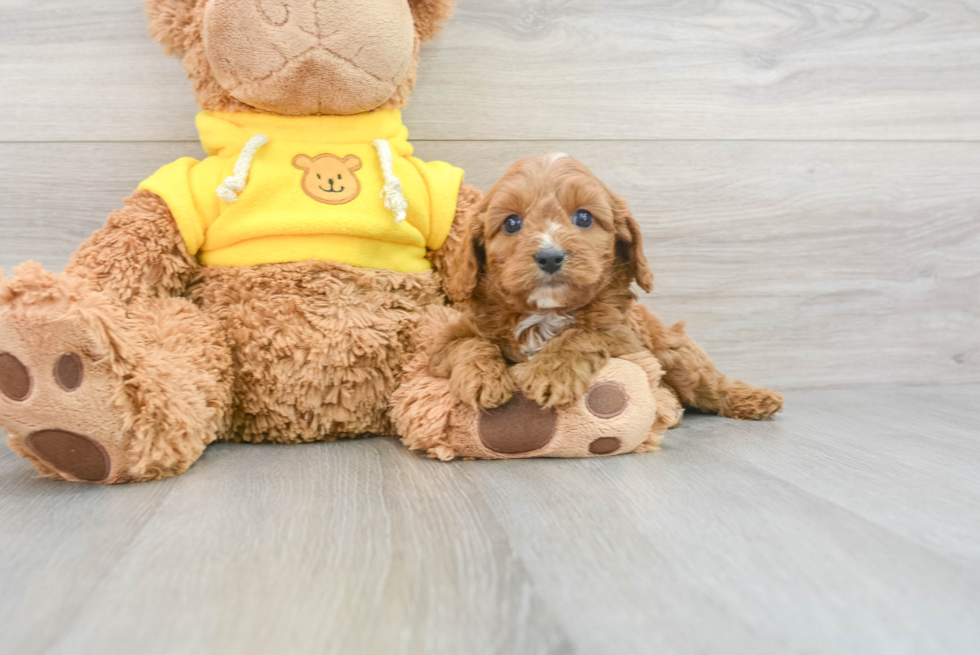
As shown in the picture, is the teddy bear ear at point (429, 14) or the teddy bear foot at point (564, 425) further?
Answer: the teddy bear ear at point (429, 14)

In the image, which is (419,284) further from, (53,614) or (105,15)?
(105,15)

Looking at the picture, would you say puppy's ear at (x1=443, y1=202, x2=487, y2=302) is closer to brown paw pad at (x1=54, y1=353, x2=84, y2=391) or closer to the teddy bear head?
the teddy bear head

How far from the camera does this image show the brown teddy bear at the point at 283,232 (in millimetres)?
1087

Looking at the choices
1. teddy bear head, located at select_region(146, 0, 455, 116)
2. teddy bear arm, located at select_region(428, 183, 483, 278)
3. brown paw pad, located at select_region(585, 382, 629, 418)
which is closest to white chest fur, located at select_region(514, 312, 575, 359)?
brown paw pad, located at select_region(585, 382, 629, 418)

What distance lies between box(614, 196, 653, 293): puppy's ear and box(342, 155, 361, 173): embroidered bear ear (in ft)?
1.49

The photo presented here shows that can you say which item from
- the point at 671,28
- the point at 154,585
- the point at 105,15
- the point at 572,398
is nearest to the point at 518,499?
the point at 572,398

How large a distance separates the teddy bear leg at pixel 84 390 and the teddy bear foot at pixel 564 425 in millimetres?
369

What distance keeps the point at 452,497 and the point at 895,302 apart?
135 cm

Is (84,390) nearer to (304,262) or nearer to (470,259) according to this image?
(304,262)

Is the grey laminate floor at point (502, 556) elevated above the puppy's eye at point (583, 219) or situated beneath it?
situated beneath

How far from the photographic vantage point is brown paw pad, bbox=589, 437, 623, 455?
1038 mm

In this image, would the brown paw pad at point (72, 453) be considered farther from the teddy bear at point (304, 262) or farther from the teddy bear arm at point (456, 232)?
the teddy bear arm at point (456, 232)

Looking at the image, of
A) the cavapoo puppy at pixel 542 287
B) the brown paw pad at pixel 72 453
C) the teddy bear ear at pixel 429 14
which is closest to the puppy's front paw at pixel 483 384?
the cavapoo puppy at pixel 542 287

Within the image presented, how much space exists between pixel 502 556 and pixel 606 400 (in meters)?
0.38
